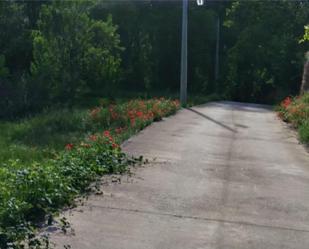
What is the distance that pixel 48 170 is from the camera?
693 cm

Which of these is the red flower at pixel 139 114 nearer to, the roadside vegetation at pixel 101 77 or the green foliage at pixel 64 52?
the roadside vegetation at pixel 101 77

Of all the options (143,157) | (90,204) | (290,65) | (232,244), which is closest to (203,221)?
(232,244)

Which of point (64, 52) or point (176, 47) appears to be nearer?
point (64, 52)

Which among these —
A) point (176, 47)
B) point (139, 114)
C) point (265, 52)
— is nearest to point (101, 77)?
point (139, 114)

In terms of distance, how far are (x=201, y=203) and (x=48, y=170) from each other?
6.10 feet

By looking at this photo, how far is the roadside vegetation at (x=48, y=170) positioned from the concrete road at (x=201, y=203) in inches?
11.8

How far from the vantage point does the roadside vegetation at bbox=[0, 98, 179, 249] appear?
5.39m

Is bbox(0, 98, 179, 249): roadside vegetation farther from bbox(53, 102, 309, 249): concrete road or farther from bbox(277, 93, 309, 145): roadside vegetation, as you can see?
bbox(277, 93, 309, 145): roadside vegetation

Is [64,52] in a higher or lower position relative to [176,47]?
lower

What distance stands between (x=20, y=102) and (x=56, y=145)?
40.5 feet

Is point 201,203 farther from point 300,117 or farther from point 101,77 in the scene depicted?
point 101,77

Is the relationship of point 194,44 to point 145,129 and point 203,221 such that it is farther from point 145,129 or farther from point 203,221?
point 203,221

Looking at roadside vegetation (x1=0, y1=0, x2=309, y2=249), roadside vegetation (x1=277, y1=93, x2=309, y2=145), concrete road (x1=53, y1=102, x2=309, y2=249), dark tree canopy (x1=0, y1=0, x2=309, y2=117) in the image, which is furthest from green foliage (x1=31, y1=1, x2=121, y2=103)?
concrete road (x1=53, y1=102, x2=309, y2=249)

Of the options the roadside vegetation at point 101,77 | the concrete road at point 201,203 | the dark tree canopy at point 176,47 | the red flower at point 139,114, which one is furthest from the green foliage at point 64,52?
the concrete road at point 201,203
